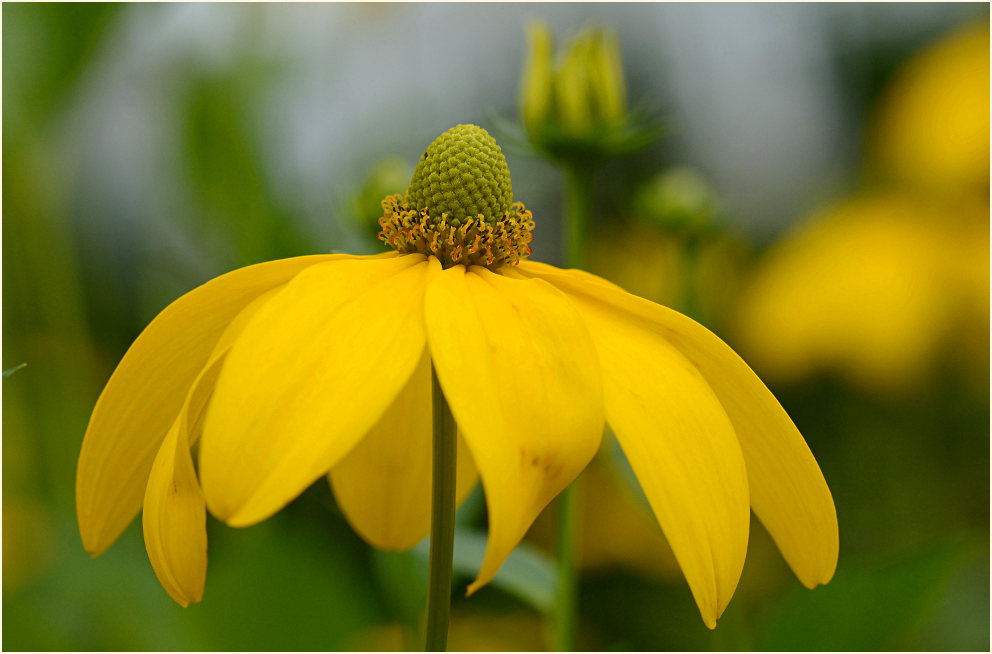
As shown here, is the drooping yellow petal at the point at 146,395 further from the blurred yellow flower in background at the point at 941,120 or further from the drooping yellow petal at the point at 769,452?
the blurred yellow flower in background at the point at 941,120

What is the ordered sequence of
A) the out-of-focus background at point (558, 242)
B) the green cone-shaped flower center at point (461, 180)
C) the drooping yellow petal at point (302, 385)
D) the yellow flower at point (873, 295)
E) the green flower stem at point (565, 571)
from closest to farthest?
the drooping yellow petal at point (302, 385) < the green cone-shaped flower center at point (461, 180) < the green flower stem at point (565, 571) < the out-of-focus background at point (558, 242) < the yellow flower at point (873, 295)

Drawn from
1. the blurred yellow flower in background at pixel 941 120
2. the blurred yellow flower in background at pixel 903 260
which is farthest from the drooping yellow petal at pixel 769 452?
the blurred yellow flower in background at pixel 941 120

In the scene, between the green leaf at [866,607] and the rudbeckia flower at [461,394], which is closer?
the rudbeckia flower at [461,394]

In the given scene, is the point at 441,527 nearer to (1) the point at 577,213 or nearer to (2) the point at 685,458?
(2) the point at 685,458

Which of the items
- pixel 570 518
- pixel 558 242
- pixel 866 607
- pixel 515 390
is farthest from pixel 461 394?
pixel 558 242

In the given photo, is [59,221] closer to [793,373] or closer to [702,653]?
[702,653]

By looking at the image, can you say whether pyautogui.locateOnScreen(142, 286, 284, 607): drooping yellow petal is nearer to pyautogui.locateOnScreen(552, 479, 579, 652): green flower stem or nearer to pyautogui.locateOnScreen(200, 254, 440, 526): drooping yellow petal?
pyautogui.locateOnScreen(200, 254, 440, 526): drooping yellow petal

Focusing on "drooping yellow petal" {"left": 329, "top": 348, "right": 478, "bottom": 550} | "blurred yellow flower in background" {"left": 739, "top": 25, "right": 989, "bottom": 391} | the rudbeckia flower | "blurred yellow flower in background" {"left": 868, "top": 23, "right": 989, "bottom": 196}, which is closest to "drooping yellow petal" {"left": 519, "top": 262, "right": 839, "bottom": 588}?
the rudbeckia flower
